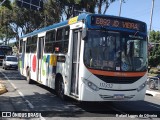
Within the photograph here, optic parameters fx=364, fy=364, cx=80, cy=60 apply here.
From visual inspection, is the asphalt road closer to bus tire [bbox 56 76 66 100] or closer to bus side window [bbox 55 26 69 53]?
bus tire [bbox 56 76 66 100]

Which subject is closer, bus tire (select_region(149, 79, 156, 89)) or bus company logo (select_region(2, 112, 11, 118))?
bus company logo (select_region(2, 112, 11, 118))

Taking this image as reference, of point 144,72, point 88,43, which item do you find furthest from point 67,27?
point 144,72

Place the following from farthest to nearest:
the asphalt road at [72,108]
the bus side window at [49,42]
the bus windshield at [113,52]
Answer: the bus side window at [49,42] < the bus windshield at [113,52] < the asphalt road at [72,108]

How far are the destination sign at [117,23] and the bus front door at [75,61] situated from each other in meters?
0.89

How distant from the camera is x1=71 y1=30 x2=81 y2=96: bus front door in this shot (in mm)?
12041

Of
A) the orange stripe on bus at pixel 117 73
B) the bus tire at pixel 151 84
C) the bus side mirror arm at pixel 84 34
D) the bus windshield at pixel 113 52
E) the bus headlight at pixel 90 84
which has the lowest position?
the bus tire at pixel 151 84

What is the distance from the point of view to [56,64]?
48.8 feet

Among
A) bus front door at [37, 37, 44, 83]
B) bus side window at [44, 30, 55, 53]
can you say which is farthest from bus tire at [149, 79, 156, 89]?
bus side window at [44, 30, 55, 53]

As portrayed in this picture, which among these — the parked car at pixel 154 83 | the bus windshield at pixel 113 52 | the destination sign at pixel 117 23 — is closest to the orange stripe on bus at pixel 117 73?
the bus windshield at pixel 113 52

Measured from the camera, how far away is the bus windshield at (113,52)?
11.5m

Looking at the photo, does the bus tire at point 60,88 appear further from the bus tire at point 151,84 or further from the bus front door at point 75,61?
the bus tire at point 151,84

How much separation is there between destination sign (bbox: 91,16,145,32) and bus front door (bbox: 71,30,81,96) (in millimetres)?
892

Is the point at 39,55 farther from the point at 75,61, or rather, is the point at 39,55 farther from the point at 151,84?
the point at 151,84

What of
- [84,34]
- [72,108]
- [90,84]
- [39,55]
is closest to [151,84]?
[39,55]
